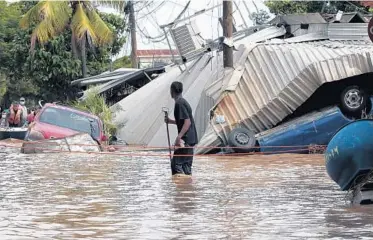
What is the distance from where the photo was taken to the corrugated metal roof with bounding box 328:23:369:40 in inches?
992

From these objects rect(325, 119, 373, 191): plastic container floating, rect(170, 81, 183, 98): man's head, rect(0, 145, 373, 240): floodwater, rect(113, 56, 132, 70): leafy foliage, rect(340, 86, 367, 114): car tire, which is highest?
rect(113, 56, 132, 70): leafy foliage

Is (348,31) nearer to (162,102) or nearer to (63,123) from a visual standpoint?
(162,102)

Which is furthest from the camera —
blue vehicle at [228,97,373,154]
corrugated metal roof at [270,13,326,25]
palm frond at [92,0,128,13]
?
palm frond at [92,0,128,13]

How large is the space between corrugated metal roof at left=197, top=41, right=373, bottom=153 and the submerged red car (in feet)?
10.2

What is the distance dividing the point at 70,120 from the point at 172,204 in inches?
541

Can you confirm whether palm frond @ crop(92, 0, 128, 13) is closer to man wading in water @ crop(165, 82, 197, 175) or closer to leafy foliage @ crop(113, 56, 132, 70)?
leafy foliage @ crop(113, 56, 132, 70)

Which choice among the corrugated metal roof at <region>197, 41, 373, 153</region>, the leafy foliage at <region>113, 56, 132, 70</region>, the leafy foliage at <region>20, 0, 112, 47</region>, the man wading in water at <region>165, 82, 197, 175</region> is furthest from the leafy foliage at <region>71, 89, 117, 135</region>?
the leafy foliage at <region>113, 56, 132, 70</region>

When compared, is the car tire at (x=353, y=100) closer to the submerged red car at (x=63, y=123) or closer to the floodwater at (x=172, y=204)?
the floodwater at (x=172, y=204)

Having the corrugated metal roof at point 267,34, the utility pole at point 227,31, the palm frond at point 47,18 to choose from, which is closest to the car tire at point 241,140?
the utility pole at point 227,31

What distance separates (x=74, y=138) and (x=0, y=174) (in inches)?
227

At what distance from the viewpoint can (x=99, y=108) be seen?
31.3 metres

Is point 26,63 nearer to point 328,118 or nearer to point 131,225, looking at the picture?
point 328,118

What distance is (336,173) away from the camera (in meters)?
10.9

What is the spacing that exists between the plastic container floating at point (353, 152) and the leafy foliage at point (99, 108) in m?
18.7
